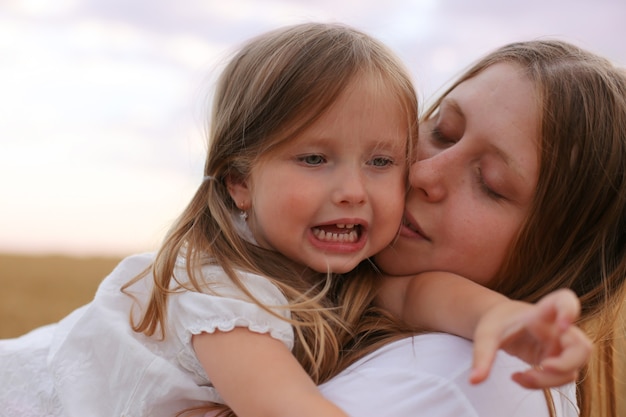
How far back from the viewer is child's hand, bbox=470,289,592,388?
51.2 inches

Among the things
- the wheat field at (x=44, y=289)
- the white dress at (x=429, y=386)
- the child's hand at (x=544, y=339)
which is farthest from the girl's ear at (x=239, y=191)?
the wheat field at (x=44, y=289)

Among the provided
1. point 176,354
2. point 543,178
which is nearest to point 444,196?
point 543,178

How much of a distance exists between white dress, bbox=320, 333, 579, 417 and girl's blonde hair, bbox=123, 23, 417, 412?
20cm

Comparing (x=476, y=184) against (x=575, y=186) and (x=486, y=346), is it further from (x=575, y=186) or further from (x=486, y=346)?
(x=486, y=346)

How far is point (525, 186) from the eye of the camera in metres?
2.24

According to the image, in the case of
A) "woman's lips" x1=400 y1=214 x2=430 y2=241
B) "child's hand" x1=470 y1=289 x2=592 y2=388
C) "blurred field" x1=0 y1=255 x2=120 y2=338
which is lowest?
"blurred field" x1=0 y1=255 x2=120 y2=338

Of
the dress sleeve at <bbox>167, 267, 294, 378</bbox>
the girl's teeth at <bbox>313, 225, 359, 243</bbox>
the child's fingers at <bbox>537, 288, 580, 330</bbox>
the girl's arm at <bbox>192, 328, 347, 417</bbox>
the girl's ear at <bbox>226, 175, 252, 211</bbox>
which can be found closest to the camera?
the child's fingers at <bbox>537, 288, 580, 330</bbox>

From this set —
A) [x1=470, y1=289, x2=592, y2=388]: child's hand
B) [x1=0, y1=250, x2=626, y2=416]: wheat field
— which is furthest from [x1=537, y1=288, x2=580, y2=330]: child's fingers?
[x1=0, y1=250, x2=626, y2=416]: wheat field

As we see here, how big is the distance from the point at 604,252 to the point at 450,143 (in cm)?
60

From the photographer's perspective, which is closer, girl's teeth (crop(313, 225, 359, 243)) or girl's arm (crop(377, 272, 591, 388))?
girl's arm (crop(377, 272, 591, 388))

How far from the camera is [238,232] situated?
7.59 ft

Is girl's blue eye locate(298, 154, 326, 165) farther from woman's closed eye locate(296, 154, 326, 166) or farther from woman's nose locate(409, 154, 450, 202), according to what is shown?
woman's nose locate(409, 154, 450, 202)

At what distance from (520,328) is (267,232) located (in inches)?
37.5

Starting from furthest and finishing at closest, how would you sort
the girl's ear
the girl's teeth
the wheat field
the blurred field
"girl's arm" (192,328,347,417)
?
the blurred field → the wheat field → the girl's ear → the girl's teeth → "girl's arm" (192,328,347,417)
